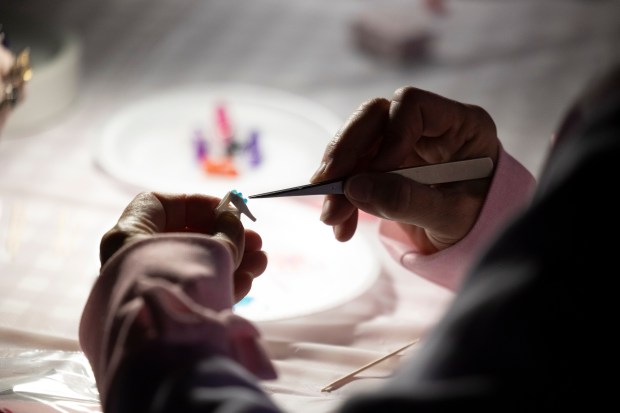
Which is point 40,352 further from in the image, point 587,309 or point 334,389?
point 587,309

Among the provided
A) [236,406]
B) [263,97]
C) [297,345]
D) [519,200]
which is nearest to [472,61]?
[263,97]

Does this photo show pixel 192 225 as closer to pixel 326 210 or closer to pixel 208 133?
pixel 326 210

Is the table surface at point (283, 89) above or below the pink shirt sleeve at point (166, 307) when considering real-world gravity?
above

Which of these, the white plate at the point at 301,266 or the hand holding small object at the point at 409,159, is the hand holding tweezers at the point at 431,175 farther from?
the white plate at the point at 301,266

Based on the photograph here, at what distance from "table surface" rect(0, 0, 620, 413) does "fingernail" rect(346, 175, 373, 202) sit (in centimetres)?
15

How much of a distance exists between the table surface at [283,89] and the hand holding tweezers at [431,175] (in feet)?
0.47

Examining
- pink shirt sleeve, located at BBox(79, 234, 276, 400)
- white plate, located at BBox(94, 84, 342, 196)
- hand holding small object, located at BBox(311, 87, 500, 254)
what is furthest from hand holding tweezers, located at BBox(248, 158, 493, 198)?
white plate, located at BBox(94, 84, 342, 196)

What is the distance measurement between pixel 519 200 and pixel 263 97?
41 cm

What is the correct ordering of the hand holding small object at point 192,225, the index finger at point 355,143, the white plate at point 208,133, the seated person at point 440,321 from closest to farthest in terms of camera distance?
the seated person at point 440,321 < the hand holding small object at point 192,225 < the index finger at point 355,143 < the white plate at point 208,133

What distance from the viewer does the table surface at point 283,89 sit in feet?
2.26

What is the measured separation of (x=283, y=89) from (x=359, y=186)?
0.53 metres

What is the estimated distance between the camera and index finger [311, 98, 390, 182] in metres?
0.61

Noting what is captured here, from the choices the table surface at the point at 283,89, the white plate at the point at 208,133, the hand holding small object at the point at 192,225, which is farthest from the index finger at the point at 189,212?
the white plate at the point at 208,133

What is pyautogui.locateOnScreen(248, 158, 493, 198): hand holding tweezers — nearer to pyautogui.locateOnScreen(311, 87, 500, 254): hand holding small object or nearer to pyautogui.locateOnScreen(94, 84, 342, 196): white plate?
pyautogui.locateOnScreen(311, 87, 500, 254): hand holding small object
